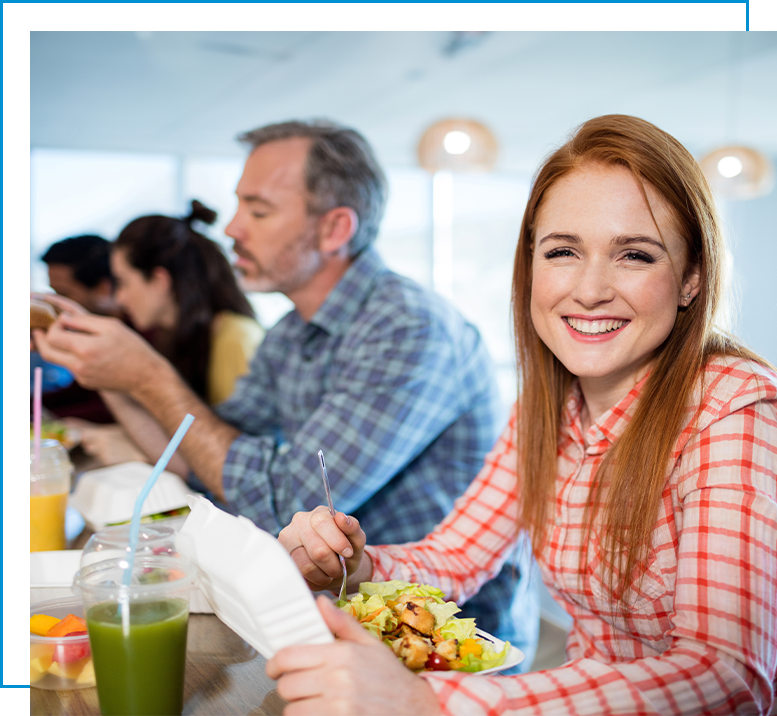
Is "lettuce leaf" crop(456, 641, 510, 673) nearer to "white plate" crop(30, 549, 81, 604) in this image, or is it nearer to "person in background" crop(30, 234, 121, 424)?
"white plate" crop(30, 549, 81, 604)

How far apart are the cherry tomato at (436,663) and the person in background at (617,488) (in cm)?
5

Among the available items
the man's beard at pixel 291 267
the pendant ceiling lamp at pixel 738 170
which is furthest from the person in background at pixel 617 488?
the pendant ceiling lamp at pixel 738 170

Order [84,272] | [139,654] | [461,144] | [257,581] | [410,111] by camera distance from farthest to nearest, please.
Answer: [410,111] → [461,144] → [84,272] → [139,654] → [257,581]

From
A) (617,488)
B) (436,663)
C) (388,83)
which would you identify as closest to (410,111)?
(388,83)

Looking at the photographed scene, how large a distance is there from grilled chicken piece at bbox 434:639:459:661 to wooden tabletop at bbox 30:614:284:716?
0.16 metres

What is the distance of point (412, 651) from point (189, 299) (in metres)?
2.03

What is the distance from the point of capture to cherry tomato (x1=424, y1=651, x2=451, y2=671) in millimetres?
658

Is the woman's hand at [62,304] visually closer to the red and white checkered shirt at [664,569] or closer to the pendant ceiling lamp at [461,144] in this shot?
the red and white checkered shirt at [664,569]

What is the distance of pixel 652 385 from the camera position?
90cm

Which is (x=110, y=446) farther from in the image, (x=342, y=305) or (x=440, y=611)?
(x=440, y=611)

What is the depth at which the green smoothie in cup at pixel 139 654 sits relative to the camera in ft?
2.02

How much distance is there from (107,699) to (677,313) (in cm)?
77

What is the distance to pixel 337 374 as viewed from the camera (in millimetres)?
1566

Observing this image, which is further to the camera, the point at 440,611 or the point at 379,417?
the point at 379,417
